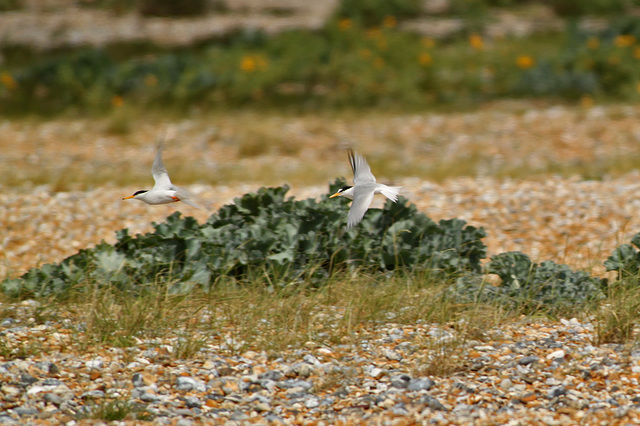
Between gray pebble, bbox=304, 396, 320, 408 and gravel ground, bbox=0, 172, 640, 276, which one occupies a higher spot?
gravel ground, bbox=0, 172, 640, 276

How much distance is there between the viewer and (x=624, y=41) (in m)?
12.9

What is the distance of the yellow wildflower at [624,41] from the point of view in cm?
1272

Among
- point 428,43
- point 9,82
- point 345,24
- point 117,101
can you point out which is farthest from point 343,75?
point 9,82

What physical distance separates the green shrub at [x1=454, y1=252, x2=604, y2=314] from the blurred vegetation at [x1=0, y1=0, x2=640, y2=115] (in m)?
7.01

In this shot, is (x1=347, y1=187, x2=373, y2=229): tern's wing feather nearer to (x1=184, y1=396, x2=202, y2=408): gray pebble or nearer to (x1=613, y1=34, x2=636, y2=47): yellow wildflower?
(x1=184, y1=396, x2=202, y2=408): gray pebble

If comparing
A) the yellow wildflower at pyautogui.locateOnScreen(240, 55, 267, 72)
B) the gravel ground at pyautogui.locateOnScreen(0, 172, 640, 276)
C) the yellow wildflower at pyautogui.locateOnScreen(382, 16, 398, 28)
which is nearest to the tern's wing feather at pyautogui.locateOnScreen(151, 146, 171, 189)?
the gravel ground at pyautogui.locateOnScreen(0, 172, 640, 276)

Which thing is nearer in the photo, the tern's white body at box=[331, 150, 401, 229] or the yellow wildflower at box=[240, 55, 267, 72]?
the tern's white body at box=[331, 150, 401, 229]

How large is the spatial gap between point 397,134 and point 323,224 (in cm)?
531

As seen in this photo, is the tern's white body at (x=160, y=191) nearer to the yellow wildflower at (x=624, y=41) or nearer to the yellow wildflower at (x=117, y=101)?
the yellow wildflower at (x=117, y=101)

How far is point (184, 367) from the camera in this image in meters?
3.88

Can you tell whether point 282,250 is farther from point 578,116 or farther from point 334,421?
point 578,116

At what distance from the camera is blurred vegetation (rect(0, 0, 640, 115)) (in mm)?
11758

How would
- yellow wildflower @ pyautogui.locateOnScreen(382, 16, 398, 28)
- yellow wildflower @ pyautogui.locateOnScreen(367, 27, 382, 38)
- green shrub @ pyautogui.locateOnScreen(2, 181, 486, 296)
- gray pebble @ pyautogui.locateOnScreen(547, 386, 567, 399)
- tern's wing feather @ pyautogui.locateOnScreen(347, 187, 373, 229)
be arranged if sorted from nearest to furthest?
1. tern's wing feather @ pyautogui.locateOnScreen(347, 187, 373, 229)
2. gray pebble @ pyautogui.locateOnScreen(547, 386, 567, 399)
3. green shrub @ pyautogui.locateOnScreen(2, 181, 486, 296)
4. yellow wildflower @ pyautogui.locateOnScreen(367, 27, 382, 38)
5. yellow wildflower @ pyautogui.locateOnScreen(382, 16, 398, 28)

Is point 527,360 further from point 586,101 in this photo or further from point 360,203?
point 586,101
